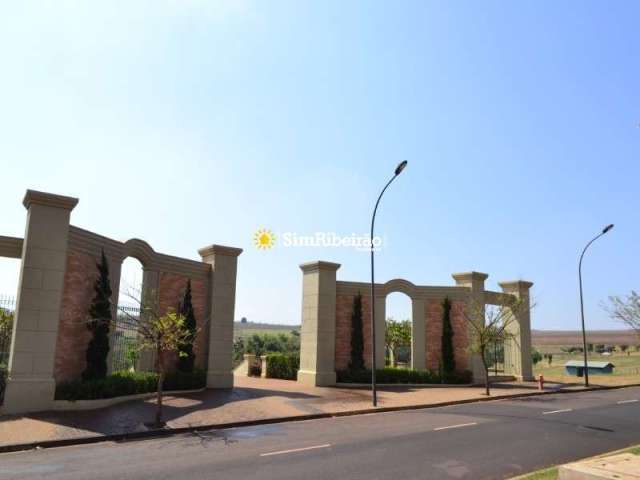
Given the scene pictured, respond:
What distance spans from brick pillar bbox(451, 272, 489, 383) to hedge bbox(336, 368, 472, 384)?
848mm

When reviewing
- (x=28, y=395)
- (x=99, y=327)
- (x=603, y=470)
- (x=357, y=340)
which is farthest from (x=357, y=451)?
(x=357, y=340)

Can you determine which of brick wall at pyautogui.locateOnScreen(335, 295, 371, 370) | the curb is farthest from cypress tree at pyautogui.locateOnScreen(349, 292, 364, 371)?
the curb

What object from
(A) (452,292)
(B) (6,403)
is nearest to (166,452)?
(B) (6,403)

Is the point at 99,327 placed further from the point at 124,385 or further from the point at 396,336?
the point at 396,336

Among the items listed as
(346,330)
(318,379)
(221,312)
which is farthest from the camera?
(346,330)

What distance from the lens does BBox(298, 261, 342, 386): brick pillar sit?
26000mm

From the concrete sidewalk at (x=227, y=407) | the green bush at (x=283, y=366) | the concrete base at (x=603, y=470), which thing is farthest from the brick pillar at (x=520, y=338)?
the concrete base at (x=603, y=470)

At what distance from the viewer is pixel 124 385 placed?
57.7 feet

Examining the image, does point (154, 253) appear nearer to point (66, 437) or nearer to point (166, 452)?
point (66, 437)

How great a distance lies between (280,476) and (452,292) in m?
23.5

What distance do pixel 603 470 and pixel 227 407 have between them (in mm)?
13305

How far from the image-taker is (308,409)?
695 inches

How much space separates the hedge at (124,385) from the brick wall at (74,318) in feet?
3.08

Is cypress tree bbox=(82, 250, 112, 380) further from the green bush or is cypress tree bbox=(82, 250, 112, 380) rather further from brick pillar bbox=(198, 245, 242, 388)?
the green bush
